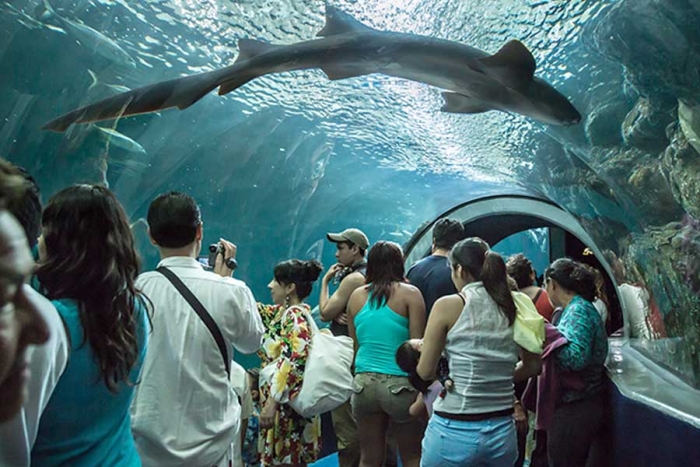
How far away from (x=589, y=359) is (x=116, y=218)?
288cm

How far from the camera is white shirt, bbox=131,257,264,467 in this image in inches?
64.4

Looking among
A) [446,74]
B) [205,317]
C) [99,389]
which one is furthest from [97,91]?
[99,389]

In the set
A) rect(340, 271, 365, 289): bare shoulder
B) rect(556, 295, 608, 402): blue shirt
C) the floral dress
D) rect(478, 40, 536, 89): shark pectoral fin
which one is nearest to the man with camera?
the floral dress

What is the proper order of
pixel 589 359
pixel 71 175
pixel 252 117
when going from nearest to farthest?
1. pixel 589 359
2. pixel 71 175
3. pixel 252 117

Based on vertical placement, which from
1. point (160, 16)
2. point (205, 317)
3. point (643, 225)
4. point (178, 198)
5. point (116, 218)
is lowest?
point (205, 317)

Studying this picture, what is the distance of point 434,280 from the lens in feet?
11.2

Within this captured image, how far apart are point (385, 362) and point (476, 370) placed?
2.61 ft

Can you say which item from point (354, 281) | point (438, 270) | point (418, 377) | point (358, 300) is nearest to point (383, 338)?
point (358, 300)

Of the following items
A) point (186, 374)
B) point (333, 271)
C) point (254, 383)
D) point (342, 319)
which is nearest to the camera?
point (186, 374)

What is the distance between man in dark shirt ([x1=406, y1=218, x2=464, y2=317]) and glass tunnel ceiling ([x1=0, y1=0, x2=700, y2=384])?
4.36ft

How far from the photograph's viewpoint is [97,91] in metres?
5.91

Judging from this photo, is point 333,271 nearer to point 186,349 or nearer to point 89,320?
point 186,349

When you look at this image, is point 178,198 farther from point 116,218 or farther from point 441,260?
point 441,260

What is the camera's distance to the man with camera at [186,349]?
5.38ft
